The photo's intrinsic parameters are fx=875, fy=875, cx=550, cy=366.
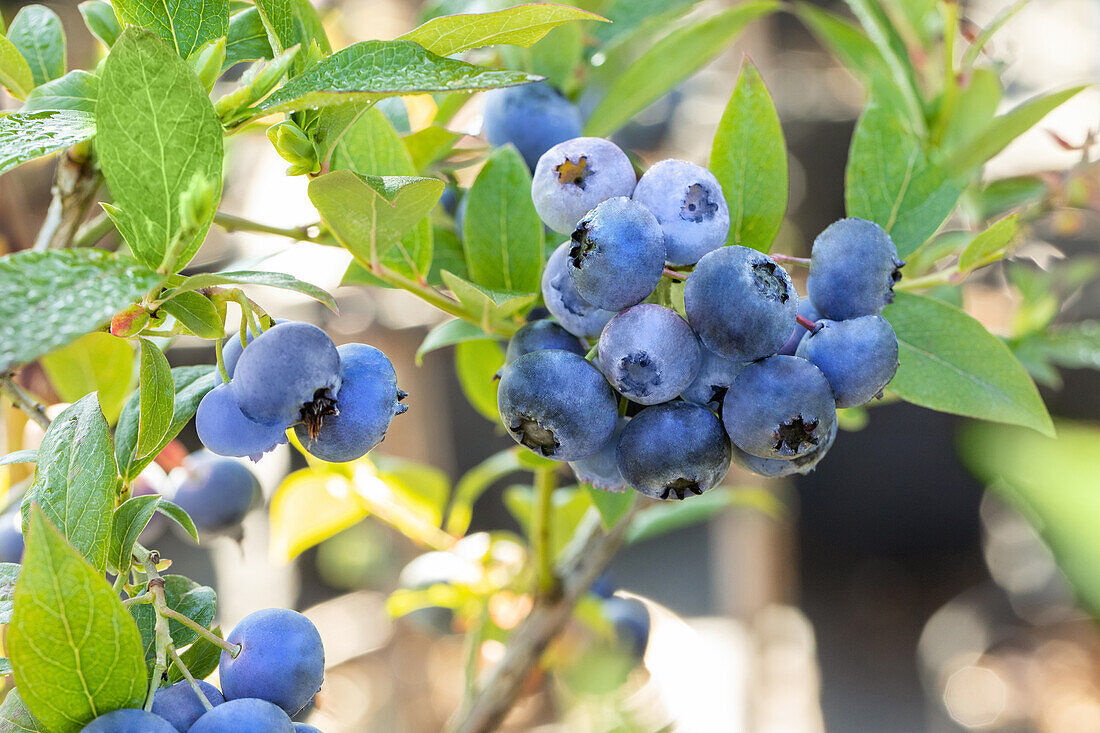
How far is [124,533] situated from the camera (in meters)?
0.30

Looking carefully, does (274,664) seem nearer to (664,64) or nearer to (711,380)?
(711,380)

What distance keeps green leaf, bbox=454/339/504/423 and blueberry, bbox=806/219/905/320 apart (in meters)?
0.22

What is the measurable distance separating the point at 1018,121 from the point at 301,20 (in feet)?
1.22

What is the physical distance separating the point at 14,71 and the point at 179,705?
248 millimetres

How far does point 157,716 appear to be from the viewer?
0.86 ft

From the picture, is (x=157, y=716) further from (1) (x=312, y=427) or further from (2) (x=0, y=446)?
(2) (x=0, y=446)

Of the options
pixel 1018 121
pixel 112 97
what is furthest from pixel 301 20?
pixel 1018 121

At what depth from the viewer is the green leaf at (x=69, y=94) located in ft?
0.97

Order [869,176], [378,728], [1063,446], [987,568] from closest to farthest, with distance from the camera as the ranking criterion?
1. [869,176]
2. [378,728]
3. [1063,446]
4. [987,568]

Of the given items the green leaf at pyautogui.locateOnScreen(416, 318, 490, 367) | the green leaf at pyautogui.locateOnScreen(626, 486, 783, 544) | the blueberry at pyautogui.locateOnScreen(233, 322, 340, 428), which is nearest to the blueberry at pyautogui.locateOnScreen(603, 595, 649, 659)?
the green leaf at pyautogui.locateOnScreen(626, 486, 783, 544)

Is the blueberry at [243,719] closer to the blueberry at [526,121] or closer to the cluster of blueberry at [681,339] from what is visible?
the cluster of blueberry at [681,339]

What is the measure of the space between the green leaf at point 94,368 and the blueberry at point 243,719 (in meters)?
0.24

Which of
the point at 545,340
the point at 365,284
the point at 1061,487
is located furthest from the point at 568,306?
the point at 1061,487

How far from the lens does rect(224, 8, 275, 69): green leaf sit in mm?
335
